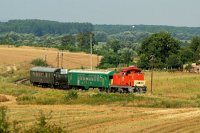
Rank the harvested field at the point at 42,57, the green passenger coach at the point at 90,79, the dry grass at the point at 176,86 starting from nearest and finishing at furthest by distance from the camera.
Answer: the green passenger coach at the point at 90,79 < the dry grass at the point at 176,86 < the harvested field at the point at 42,57

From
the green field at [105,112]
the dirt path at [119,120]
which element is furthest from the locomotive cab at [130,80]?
the dirt path at [119,120]

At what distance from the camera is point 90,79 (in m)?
64.9

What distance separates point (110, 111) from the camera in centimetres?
4106

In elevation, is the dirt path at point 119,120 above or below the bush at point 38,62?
above

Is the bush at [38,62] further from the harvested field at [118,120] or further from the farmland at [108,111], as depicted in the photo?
the harvested field at [118,120]

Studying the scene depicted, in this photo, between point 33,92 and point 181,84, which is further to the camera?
point 181,84

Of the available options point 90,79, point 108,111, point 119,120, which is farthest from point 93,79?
point 119,120

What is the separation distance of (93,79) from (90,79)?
31.0 inches

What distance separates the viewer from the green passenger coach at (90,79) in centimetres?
6175

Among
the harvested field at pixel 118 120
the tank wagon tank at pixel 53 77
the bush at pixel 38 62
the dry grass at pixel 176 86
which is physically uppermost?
the harvested field at pixel 118 120

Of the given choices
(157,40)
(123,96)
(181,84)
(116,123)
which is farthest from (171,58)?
(116,123)

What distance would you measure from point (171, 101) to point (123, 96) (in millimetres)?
5421

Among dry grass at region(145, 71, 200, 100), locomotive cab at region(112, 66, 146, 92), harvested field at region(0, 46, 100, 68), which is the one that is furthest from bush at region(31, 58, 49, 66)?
locomotive cab at region(112, 66, 146, 92)

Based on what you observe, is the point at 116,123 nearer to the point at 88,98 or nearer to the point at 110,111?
the point at 110,111
